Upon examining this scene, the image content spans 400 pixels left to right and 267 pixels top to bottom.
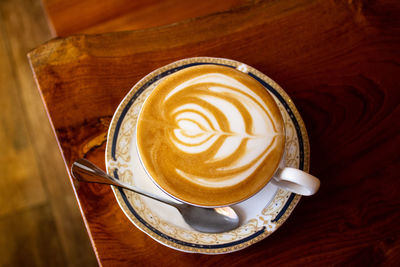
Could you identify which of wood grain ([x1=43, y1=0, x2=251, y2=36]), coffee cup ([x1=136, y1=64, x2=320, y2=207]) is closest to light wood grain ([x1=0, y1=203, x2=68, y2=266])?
wood grain ([x1=43, y1=0, x2=251, y2=36])

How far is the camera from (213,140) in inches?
22.2

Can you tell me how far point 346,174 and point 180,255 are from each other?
0.38m

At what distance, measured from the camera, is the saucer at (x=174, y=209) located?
61 centimetres

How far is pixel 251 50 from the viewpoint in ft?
2.41

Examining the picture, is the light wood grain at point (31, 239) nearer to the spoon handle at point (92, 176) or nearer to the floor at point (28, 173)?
the floor at point (28, 173)

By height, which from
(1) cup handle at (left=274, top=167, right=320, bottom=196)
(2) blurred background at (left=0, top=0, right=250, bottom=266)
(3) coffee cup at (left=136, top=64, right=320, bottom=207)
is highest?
(2) blurred background at (left=0, top=0, right=250, bottom=266)

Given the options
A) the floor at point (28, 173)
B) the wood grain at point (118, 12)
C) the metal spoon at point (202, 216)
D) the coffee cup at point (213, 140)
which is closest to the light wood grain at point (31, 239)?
the floor at point (28, 173)

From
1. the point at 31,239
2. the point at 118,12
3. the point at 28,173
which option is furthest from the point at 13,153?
the point at 118,12

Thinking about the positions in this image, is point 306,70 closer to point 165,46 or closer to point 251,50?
point 251,50

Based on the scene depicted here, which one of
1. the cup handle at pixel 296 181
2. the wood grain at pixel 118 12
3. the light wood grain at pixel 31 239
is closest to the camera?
the cup handle at pixel 296 181

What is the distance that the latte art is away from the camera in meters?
0.55

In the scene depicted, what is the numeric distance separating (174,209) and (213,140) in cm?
18

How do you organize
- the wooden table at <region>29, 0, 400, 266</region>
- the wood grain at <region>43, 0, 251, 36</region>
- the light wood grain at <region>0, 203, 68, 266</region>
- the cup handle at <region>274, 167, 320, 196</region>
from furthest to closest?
the light wood grain at <region>0, 203, 68, 266</region>
the wood grain at <region>43, 0, 251, 36</region>
the wooden table at <region>29, 0, 400, 266</region>
the cup handle at <region>274, 167, 320, 196</region>

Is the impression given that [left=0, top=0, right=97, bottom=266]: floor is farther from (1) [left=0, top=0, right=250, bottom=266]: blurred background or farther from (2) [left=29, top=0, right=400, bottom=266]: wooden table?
(2) [left=29, top=0, right=400, bottom=266]: wooden table
